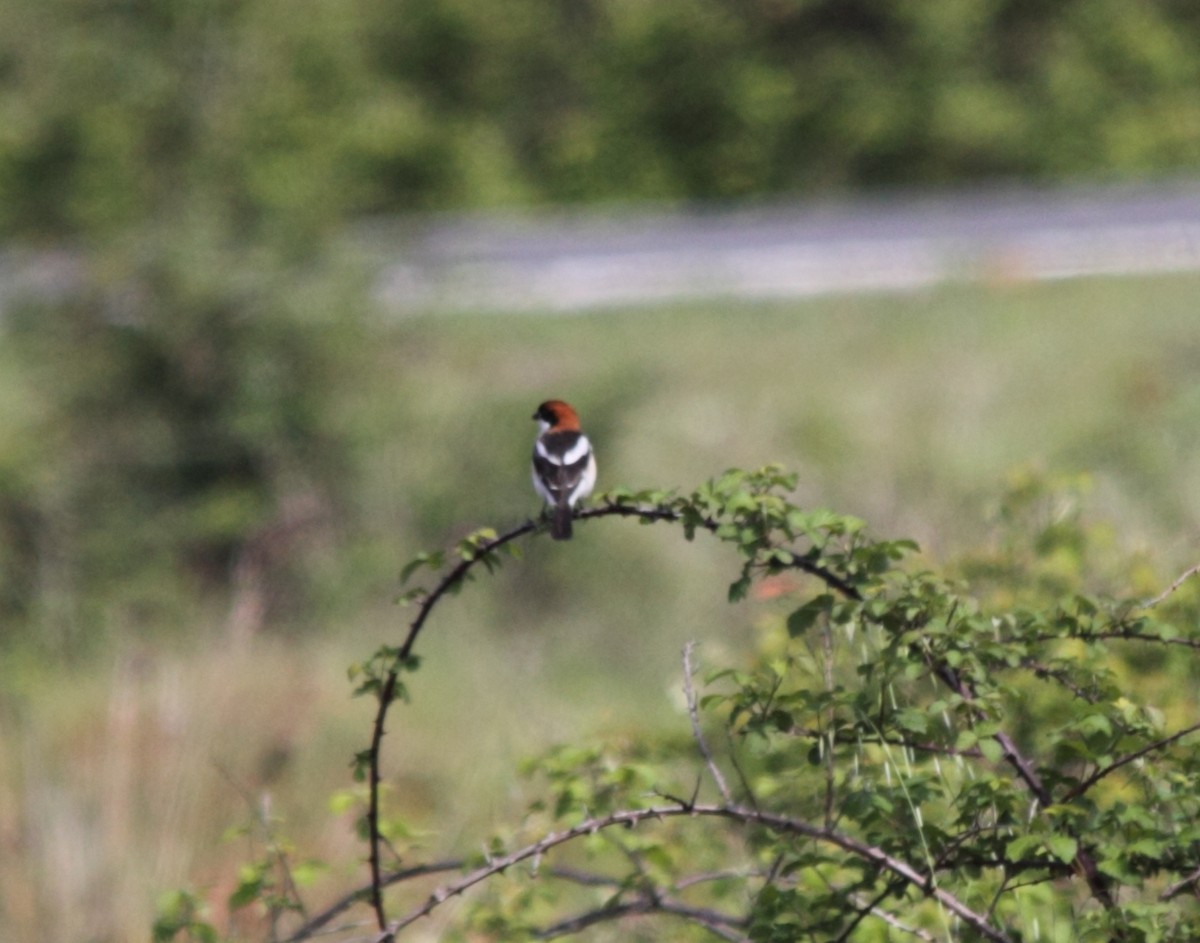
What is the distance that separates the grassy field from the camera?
6.51m

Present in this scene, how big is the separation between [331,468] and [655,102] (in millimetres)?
23007

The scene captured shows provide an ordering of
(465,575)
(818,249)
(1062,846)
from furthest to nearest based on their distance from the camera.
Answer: (818,249) < (465,575) < (1062,846)

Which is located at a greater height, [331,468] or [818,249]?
[818,249]

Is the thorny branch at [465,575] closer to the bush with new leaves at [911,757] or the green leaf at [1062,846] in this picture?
the bush with new leaves at [911,757]

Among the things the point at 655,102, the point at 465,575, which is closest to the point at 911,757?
the point at 465,575

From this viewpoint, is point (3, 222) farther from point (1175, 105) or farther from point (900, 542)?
point (900, 542)

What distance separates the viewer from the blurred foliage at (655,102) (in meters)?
32.1

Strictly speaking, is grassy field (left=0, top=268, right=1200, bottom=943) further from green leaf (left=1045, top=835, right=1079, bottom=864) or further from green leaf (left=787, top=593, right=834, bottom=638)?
green leaf (left=1045, top=835, right=1079, bottom=864)

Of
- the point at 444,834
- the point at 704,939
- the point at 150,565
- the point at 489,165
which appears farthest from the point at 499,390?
the point at 489,165

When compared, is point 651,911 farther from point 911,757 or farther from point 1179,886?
point 1179,886

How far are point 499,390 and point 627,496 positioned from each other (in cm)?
1255

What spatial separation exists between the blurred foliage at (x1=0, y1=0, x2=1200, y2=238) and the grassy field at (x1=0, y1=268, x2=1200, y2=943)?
38.9 feet

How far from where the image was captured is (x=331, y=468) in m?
12.9

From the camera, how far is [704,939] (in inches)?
188
